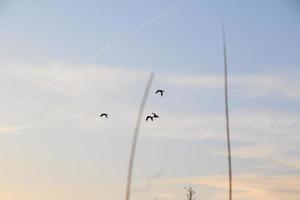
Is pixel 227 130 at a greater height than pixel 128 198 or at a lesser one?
greater

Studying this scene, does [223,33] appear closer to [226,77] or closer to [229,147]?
[226,77]

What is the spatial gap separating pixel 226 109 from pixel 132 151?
1.21 metres

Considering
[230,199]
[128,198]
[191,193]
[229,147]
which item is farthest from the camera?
[191,193]

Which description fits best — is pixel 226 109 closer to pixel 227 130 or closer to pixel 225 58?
pixel 227 130

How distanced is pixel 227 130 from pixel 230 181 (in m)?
0.55

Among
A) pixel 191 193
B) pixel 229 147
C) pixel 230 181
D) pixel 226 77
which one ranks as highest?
pixel 191 193

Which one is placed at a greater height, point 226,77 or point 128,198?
point 226,77

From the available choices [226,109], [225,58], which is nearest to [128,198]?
[226,109]

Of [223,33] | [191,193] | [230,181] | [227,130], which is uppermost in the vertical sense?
[191,193]

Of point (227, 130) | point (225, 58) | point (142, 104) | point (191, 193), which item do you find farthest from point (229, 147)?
point (191, 193)

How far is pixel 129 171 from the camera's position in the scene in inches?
111

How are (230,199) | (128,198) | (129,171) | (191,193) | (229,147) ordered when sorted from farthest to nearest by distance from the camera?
(191,193) < (230,199) < (229,147) < (128,198) < (129,171)

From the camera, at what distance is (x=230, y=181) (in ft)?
11.4

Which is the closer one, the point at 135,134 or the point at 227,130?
the point at 135,134
